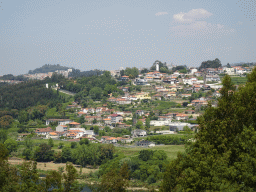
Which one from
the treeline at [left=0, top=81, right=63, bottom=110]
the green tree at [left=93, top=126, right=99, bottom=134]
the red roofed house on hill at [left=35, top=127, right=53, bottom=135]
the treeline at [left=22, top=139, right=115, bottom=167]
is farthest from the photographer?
the treeline at [left=0, top=81, right=63, bottom=110]

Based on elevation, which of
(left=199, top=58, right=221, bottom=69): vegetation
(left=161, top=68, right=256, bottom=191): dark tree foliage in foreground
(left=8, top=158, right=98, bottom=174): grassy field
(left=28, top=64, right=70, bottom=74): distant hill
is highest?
(left=28, top=64, right=70, bottom=74): distant hill

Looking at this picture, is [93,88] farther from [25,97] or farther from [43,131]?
[43,131]

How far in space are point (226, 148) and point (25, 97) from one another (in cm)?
4032

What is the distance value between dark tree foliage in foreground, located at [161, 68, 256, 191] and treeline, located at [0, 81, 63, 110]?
122 ft

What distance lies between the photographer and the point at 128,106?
3988 cm

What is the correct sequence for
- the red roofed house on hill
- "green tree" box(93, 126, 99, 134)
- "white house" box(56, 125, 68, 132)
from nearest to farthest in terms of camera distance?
1. the red roofed house on hill
2. "green tree" box(93, 126, 99, 134)
3. "white house" box(56, 125, 68, 132)

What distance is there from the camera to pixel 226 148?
5227mm

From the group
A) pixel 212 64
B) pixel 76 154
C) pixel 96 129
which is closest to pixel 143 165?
pixel 76 154

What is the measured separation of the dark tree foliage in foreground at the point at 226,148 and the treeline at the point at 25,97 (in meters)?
37.1

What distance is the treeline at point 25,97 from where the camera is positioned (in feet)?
135

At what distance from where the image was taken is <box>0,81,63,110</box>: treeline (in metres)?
41.3

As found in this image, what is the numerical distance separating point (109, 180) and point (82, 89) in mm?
40534

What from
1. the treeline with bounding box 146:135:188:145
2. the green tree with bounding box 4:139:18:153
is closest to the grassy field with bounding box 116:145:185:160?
the treeline with bounding box 146:135:188:145

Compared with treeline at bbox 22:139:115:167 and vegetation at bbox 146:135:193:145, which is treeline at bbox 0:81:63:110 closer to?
treeline at bbox 22:139:115:167
